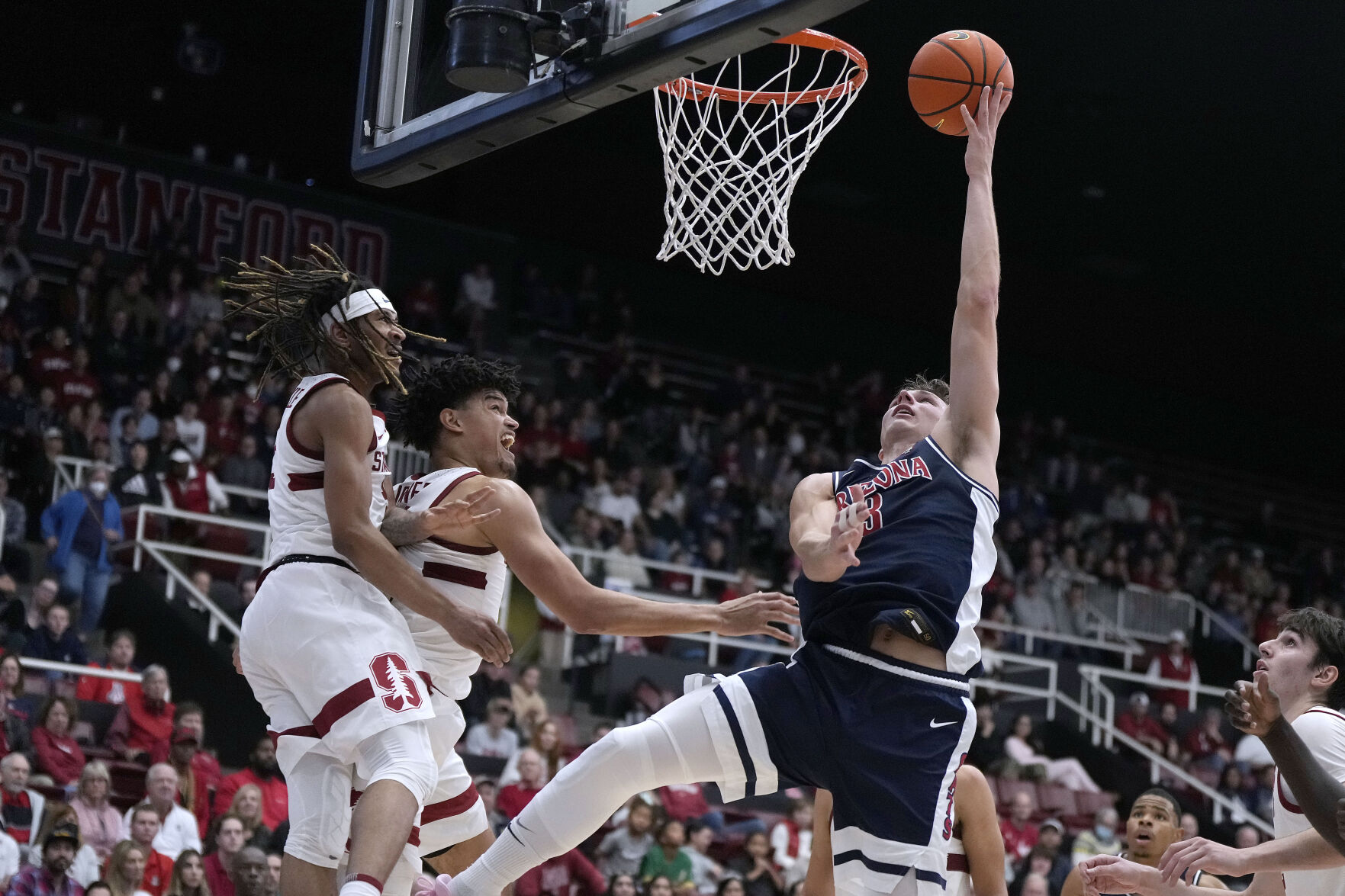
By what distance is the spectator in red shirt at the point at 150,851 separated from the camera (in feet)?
29.9

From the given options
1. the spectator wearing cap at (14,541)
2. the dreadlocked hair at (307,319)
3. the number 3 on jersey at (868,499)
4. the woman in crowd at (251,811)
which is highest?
the dreadlocked hair at (307,319)

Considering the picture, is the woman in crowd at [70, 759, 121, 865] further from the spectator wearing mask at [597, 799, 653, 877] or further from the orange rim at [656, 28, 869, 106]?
the orange rim at [656, 28, 869, 106]

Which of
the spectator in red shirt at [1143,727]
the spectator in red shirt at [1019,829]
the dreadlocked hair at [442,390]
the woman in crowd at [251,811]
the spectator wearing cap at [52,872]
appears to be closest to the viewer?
the dreadlocked hair at [442,390]

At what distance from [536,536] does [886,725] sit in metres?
1.31

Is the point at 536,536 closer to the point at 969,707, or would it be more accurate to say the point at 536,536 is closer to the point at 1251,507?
the point at 969,707

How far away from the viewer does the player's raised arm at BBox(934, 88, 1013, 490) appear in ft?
16.2

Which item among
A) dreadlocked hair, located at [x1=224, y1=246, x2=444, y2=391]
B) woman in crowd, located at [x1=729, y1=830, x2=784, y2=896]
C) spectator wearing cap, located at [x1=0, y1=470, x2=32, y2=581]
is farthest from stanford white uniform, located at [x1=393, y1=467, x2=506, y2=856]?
spectator wearing cap, located at [x1=0, y1=470, x2=32, y2=581]

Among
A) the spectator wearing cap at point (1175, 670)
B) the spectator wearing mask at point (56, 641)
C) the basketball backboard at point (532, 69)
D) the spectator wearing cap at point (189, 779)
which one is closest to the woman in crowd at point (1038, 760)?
the spectator wearing cap at point (1175, 670)

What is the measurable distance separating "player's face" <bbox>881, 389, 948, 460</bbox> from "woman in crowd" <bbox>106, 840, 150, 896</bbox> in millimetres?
5343

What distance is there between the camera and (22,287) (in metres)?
15.0

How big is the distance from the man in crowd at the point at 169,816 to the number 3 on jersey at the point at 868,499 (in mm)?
5910

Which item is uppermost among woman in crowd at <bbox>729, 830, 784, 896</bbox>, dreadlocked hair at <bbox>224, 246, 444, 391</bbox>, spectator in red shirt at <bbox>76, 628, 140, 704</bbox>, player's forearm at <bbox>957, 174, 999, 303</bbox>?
player's forearm at <bbox>957, 174, 999, 303</bbox>

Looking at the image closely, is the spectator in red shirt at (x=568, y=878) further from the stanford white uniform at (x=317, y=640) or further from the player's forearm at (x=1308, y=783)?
the player's forearm at (x=1308, y=783)

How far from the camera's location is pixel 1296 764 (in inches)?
179
